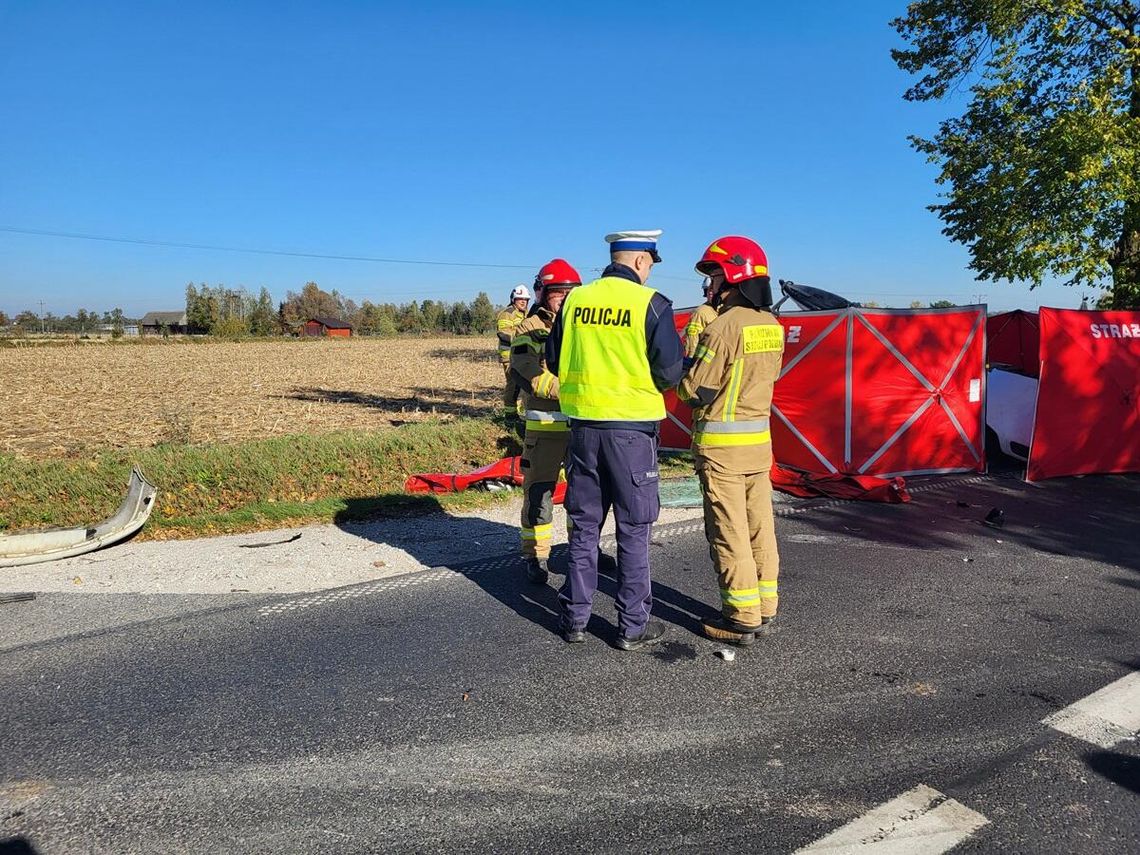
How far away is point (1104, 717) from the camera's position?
3.21 meters

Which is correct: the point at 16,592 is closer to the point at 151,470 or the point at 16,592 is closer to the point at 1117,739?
the point at 151,470

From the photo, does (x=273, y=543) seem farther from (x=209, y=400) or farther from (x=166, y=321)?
(x=166, y=321)

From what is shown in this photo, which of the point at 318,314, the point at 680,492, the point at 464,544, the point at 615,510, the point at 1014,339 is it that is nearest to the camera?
the point at 615,510

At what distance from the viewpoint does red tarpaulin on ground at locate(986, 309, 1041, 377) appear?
38.2ft

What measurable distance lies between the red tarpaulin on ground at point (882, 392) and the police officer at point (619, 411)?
5.35 m

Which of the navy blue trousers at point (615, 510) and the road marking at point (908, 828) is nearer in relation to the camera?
the road marking at point (908, 828)

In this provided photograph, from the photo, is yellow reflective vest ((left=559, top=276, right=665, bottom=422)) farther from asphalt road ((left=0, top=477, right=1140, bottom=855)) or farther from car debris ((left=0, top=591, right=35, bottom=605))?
car debris ((left=0, top=591, right=35, bottom=605))

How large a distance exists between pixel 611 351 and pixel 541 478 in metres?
1.48

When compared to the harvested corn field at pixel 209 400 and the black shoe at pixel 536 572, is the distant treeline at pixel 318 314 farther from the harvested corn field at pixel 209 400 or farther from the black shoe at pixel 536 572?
the black shoe at pixel 536 572

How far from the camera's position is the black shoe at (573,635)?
3957 millimetres

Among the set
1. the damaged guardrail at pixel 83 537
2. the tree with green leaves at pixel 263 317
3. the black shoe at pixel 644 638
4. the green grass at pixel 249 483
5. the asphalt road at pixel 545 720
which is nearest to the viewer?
the asphalt road at pixel 545 720

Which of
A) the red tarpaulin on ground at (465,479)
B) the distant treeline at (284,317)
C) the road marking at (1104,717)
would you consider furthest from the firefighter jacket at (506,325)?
the distant treeline at (284,317)

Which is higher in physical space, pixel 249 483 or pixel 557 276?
pixel 557 276

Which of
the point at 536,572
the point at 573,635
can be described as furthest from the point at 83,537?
the point at 573,635
